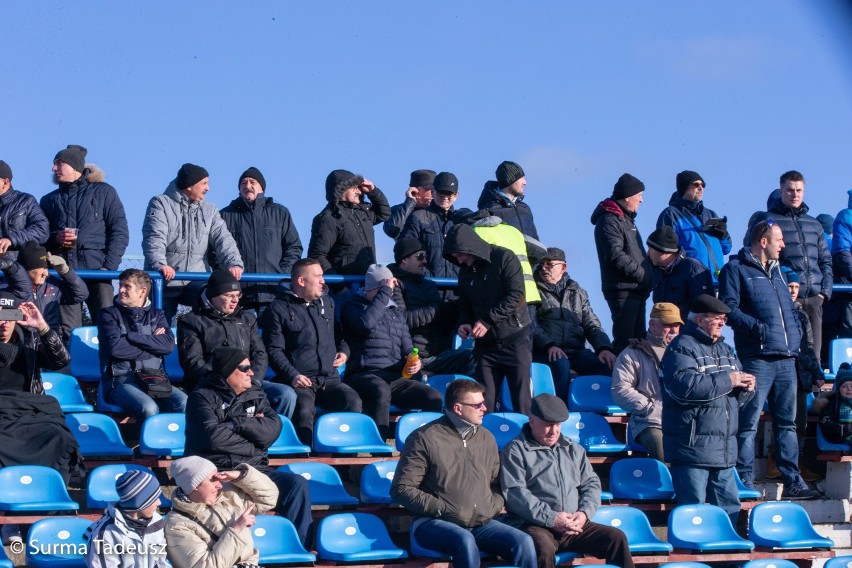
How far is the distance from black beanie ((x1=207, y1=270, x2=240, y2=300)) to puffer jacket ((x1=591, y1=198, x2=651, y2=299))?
329cm

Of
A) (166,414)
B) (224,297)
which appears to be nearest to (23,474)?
(166,414)

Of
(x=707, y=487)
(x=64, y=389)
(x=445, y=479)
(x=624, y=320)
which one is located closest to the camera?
(x=445, y=479)

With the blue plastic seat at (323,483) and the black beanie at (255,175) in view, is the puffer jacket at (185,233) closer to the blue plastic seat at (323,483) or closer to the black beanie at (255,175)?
the black beanie at (255,175)

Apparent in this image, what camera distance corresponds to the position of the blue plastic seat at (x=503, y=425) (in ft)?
31.5

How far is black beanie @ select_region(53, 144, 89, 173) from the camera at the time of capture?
10.6 m

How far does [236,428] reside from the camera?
8.16 meters

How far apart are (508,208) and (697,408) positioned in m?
2.84

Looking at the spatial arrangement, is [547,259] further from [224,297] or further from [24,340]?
[24,340]

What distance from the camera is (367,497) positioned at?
28.5ft

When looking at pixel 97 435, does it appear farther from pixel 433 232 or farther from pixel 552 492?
pixel 433 232

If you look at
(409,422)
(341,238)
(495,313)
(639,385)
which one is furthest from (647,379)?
(341,238)

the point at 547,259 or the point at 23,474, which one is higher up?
the point at 547,259

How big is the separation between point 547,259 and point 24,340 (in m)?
4.30

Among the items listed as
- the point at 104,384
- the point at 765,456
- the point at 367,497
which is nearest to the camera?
the point at 367,497
